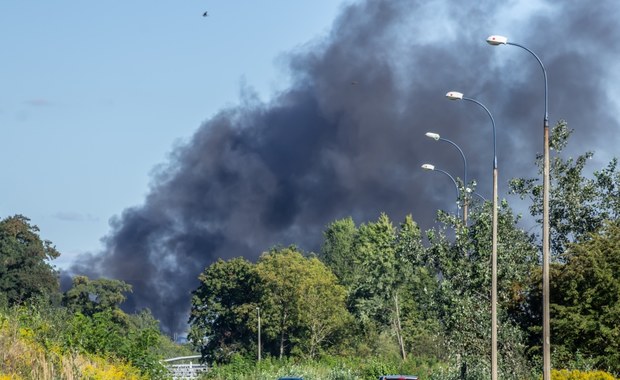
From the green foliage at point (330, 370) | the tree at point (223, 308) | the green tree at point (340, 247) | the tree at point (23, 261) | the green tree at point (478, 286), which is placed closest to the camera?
the green tree at point (478, 286)

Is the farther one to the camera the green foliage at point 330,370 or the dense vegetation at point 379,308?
the green foliage at point 330,370

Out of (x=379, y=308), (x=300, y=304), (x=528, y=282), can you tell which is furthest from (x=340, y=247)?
(x=528, y=282)

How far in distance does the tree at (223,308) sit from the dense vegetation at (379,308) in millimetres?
161

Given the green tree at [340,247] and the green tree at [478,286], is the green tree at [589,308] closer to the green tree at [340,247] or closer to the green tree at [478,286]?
the green tree at [478,286]

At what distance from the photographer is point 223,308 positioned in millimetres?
129125

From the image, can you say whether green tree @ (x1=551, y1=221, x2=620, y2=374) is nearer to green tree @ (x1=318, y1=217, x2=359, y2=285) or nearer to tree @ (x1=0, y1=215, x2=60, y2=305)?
tree @ (x1=0, y1=215, x2=60, y2=305)

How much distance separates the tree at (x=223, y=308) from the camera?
12594 centimetres

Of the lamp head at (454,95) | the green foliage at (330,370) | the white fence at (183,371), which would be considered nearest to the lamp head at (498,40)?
the lamp head at (454,95)

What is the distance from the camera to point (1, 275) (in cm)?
11406

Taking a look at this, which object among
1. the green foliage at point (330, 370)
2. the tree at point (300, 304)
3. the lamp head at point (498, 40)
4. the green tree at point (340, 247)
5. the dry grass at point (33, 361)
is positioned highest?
the green tree at point (340, 247)

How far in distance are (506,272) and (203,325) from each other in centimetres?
8176

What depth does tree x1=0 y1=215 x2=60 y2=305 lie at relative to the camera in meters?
114

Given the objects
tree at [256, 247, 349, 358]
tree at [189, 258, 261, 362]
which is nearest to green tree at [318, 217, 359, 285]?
tree at [189, 258, 261, 362]

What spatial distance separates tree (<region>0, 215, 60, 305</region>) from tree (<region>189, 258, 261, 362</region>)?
55.2ft
